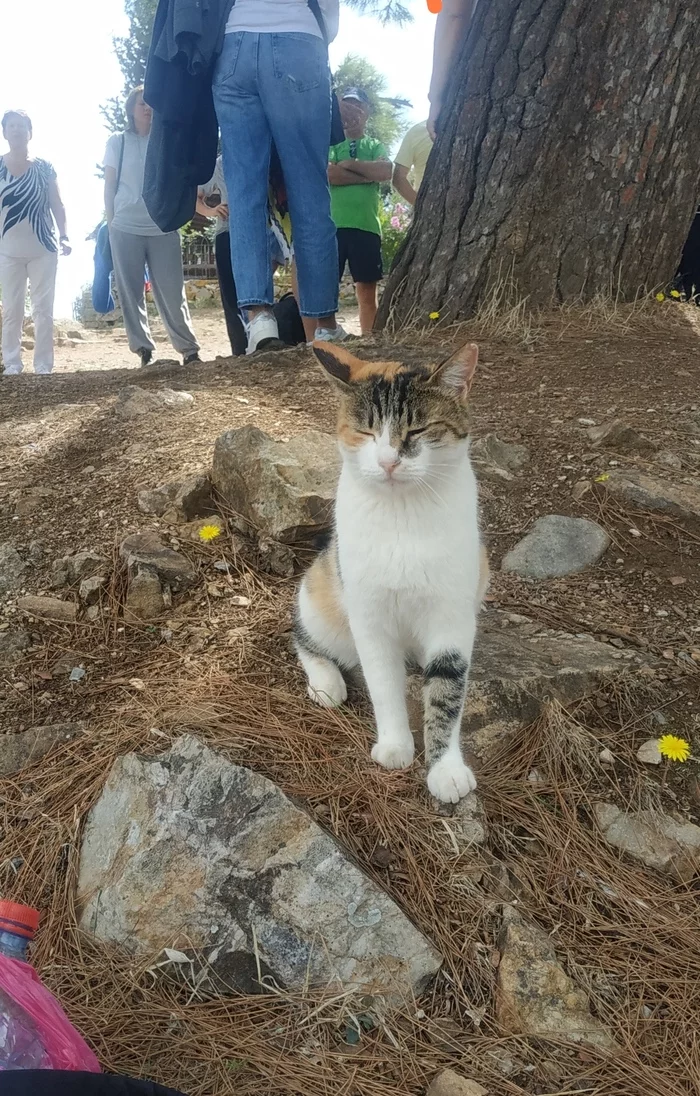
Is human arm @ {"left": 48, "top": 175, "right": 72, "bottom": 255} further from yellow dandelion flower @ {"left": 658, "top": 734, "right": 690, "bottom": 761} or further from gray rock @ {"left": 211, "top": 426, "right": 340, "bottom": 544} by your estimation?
yellow dandelion flower @ {"left": 658, "top": 734, "right": 690, "bottom": 761}

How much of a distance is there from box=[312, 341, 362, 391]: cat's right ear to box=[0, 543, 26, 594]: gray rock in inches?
50.9

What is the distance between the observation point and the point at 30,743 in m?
1.95

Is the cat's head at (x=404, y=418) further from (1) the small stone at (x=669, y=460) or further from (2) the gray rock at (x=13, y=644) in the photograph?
(1) the small stone at (x=669, y=460)

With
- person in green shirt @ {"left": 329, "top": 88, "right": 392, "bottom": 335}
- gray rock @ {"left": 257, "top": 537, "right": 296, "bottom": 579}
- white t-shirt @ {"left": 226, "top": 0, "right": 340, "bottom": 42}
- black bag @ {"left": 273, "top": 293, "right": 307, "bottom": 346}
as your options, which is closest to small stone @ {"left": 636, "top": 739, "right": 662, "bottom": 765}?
gray rock @ {"left": 257, "top": 537, "right": 296, "bottom": 579}

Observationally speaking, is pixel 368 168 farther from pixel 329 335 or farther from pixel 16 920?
pixel 16 920

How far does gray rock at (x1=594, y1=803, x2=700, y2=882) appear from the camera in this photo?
5.44 ft

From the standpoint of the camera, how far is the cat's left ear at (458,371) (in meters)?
1.91

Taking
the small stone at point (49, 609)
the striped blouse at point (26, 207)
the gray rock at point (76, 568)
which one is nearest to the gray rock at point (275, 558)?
the gray rock at point (76, 568)

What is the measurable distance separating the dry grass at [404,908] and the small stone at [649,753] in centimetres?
5

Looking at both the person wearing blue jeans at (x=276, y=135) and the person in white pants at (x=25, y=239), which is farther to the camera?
the person in white pants at (x=25, y=239)

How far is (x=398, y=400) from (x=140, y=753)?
108 cm

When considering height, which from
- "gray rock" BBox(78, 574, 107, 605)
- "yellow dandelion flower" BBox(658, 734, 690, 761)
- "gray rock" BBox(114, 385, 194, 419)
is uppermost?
"gray rock" BBox(114, 385, 194, 419)

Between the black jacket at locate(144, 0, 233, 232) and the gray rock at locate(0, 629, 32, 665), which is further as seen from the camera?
the black jacket at locate(144, 0, 233, 232)

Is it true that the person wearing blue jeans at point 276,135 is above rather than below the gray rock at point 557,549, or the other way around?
above
